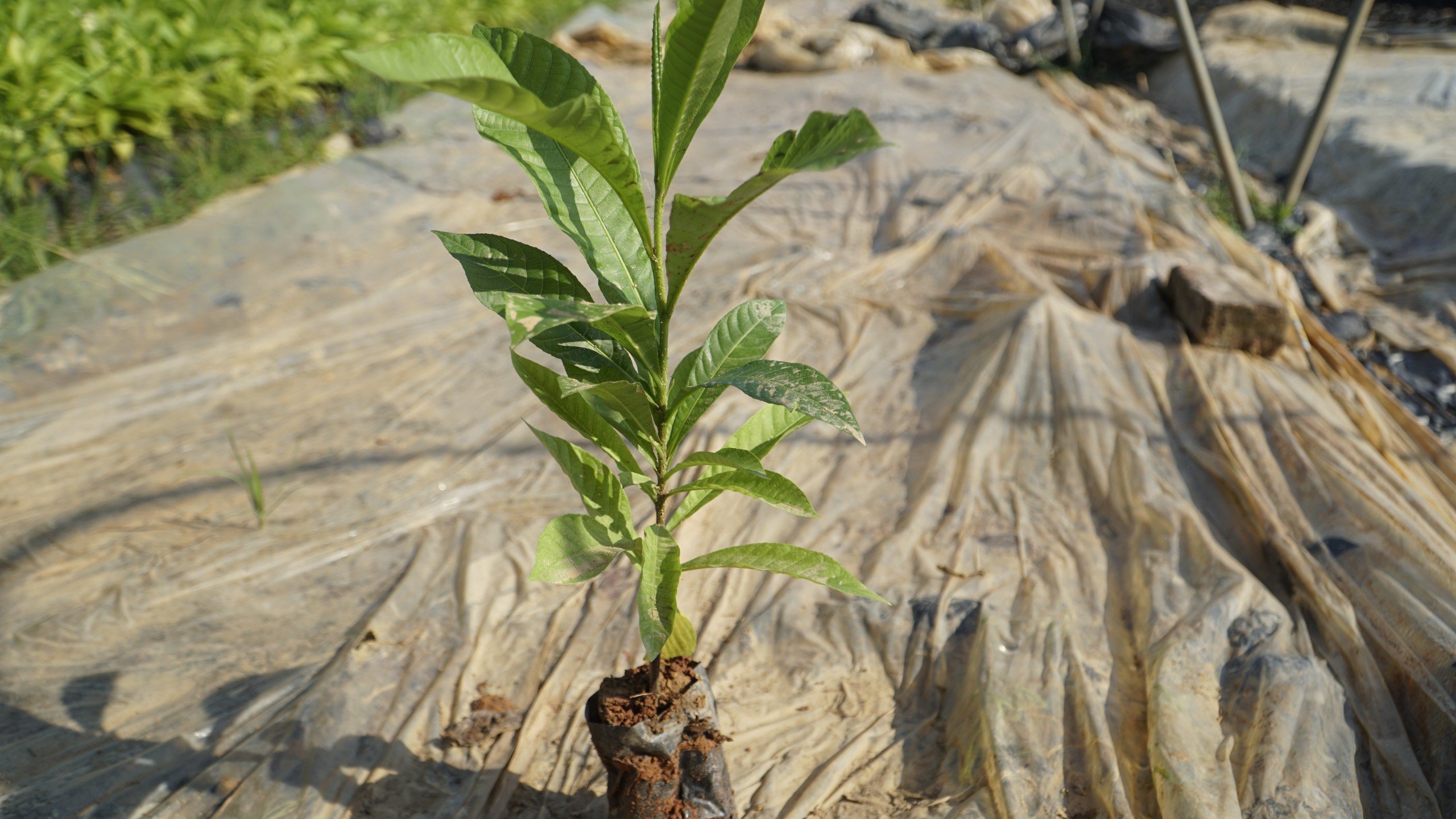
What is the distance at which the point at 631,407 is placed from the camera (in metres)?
1.17

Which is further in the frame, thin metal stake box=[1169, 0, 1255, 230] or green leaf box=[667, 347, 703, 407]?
thin metal stake box=[1169, 0, 1255, 230]

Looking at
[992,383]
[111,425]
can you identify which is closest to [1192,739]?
[992,383]

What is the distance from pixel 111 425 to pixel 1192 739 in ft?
9.18

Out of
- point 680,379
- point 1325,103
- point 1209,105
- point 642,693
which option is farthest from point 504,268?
point 1325,103

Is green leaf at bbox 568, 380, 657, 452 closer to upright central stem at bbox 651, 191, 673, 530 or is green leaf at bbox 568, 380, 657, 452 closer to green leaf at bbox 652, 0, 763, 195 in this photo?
upright central stem at bbox 651, 191, 673, 530

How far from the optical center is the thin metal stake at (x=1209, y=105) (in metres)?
3.73

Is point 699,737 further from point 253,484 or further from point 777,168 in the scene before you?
point 253,484

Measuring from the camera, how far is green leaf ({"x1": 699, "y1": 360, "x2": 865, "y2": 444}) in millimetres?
961

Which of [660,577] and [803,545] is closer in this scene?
[660,577]

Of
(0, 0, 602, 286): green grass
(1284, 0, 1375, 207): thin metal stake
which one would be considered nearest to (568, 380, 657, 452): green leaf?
(0, 0, 602, 286): green grass

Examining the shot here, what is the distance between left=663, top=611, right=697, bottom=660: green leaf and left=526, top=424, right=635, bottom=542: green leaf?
0.54ft

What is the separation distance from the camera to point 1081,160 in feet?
13.4

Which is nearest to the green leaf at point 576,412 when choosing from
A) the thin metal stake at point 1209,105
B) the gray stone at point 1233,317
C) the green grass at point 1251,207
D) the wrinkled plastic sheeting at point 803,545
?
the wrinkled plastic sheeting at point 803,545

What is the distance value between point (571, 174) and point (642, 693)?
773mm
